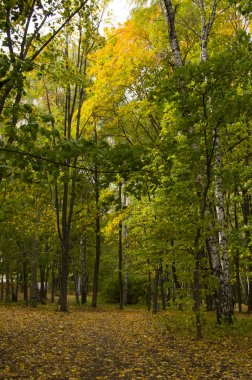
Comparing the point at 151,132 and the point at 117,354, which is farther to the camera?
the point at 151,132

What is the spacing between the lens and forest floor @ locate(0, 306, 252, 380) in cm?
586

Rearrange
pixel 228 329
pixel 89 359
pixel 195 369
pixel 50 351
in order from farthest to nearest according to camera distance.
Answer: pixel 228 329 < pixel 50 351 < pixel 89 359 < pixel 195 369

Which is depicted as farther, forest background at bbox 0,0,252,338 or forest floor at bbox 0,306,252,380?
forest floor at bbox 0,306,252,380

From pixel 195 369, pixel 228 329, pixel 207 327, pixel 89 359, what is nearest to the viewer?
pixel 195 369

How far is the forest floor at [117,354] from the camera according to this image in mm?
5859

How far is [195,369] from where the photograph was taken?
608 cm

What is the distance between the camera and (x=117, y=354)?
7.61m

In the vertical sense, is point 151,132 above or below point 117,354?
above

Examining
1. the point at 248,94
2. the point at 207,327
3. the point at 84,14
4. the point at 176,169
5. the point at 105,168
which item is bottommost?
the point at 207,327

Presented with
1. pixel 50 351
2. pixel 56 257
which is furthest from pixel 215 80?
pixel 56 257

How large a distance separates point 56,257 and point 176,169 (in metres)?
19.0

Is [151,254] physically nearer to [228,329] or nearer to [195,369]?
[228,329]

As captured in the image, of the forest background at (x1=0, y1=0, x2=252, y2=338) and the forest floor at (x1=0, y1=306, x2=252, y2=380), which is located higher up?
the forest background at (x1=0, y1=0, x2=252, y2=338)

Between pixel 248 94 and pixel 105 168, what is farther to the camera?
pixel 248 94
